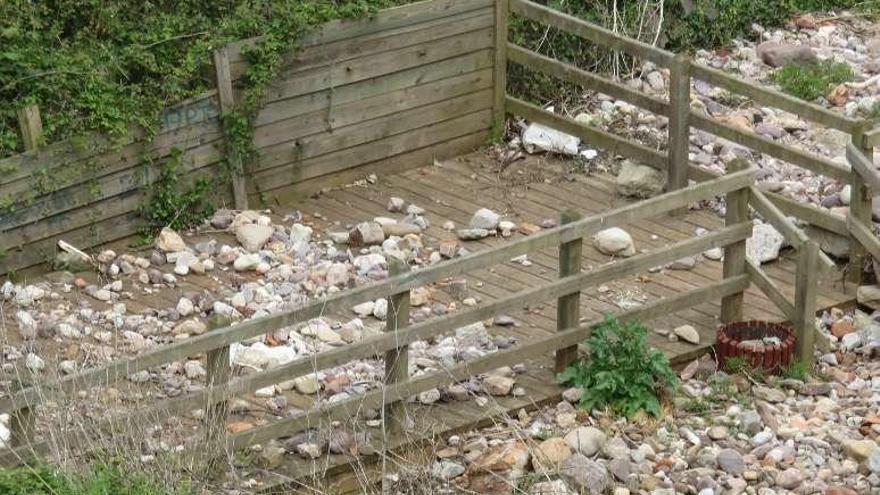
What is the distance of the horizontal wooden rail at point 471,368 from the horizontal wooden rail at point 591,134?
6.85 feet

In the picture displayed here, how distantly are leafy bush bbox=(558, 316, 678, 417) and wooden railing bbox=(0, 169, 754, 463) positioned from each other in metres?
0.16

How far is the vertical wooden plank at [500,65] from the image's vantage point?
12859 mm

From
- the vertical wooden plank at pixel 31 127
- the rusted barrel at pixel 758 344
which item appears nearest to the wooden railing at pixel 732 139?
the rusted barrel at pixel 758 344

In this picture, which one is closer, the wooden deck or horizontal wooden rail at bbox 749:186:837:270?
the wooden deck

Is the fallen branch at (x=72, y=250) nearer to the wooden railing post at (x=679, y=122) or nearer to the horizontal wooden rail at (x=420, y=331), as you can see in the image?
the horizontal wooden rail at (x=420, y=331)

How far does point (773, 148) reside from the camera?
443 inches

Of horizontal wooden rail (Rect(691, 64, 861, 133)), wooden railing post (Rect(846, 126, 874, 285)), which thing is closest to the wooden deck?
wooden railing post (Rect(846, 126, 874, 285))

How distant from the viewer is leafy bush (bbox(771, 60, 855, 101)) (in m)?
13.3

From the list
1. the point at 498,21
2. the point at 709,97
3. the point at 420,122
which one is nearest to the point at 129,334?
the point at 420,122

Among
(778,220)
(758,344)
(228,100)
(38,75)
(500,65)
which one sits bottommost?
(758,344)

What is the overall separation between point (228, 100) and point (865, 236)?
4.12 meters

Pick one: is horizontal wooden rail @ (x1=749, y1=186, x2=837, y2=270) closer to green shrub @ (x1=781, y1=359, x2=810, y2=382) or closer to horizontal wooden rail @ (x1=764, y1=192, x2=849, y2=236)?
green shrub @ (x1=781, y1=359, x2=810, y2=382)

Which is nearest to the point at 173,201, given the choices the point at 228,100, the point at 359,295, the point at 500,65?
the point at 228,100

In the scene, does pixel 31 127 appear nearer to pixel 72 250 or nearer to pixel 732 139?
pixel 72 250
